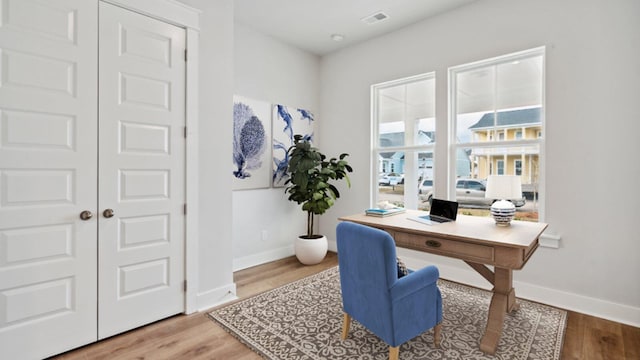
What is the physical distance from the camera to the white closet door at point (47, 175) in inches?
73.0

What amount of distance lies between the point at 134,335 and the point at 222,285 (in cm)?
76

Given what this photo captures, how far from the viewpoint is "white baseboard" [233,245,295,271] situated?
3758mm

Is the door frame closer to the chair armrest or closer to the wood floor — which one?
the wood floor

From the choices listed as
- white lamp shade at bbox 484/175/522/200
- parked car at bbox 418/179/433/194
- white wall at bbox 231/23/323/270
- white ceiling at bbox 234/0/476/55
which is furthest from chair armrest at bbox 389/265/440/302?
white ceiling at bbox 234/0/476/55

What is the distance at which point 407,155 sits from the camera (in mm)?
3918

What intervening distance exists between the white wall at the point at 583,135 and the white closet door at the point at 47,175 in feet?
11.0

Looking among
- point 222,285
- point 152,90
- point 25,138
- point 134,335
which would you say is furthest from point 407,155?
point 25,138

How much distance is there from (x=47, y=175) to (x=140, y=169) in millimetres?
532

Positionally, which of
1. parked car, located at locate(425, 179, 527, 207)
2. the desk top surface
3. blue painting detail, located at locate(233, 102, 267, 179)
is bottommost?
the desk top surface

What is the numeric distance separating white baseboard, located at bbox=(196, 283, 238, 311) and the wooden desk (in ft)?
4.83

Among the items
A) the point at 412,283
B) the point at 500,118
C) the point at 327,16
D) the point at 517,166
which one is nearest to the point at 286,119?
the point at 327,16

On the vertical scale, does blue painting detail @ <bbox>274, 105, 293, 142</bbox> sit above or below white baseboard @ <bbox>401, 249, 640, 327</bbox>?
above

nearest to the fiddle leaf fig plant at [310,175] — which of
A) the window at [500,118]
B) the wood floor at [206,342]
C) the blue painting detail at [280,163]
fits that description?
the blue painting detail at [280,163]

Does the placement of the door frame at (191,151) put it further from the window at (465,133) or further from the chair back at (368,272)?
the window at (465,133)
